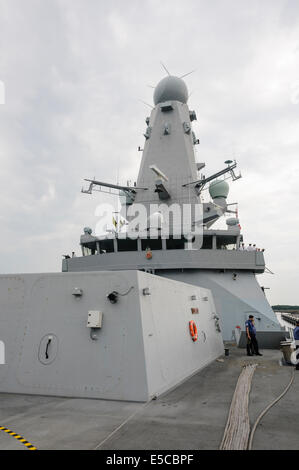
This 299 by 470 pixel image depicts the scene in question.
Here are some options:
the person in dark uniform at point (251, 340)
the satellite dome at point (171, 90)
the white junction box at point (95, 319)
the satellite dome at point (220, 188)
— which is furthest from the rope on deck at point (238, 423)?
the satellite dome at point (171, 90)

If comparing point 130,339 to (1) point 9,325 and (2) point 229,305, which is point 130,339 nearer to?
(1) point 9,325

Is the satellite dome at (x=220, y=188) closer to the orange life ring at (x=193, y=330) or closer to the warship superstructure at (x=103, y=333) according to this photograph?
the warship superstructure at (x=103, y=333)

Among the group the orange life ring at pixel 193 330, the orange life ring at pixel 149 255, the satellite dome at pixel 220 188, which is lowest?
the orange life ring at pixel 193 330

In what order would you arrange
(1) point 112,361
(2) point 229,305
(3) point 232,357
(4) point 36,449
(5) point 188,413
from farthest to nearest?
1. (2) point 229,305
2. (3) point 232,357
3. (1) point 112,361
4. (5) point 188,413
5. (4) point 36,449

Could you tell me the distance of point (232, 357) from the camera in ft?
30.8

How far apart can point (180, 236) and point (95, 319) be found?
1059cm

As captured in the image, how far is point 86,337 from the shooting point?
512 cm

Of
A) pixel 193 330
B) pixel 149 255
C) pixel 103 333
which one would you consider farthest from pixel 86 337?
pixel 149 255

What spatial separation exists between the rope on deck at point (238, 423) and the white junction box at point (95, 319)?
205cm

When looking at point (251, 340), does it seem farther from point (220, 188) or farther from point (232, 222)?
point (220, 188)

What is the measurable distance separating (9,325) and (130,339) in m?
2.02

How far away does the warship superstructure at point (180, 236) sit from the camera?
48.8 ft

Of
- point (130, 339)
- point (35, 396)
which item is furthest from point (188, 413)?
point (35, 396)

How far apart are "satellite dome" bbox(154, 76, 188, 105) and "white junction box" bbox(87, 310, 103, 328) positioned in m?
16.9
